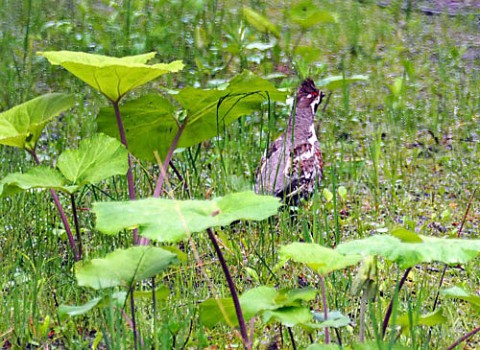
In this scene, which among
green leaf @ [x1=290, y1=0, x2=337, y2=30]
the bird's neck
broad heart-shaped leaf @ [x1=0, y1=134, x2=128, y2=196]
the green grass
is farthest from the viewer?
green leaf @ [x1=290, y1=0, x2=337, y2=30]

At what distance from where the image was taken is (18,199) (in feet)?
12.4

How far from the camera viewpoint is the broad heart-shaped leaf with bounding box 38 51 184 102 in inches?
99.8

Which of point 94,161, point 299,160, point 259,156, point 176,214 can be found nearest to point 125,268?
point 176,214

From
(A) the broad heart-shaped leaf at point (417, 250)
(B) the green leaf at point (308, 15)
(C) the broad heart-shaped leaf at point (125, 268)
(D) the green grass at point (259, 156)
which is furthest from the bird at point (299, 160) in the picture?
(A) the broad heart-shaped leaf at point (417, 250)

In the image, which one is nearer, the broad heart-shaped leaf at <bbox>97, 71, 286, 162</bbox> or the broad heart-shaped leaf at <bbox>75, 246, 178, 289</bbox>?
the broad heart-shaped leaf at <bbox>75, 246, 178, 289</bbox>

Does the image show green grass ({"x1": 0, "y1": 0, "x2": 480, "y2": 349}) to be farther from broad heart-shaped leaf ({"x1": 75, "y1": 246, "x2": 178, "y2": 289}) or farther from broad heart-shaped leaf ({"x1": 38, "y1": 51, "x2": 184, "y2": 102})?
broad heart-shaped leaf ({"x1": 38, "y1": 51, "x2": 184, "y2": 102})

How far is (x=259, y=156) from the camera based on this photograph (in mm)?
4727

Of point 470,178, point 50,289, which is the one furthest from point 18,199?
point 470,178

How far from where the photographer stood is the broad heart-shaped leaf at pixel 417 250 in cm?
176

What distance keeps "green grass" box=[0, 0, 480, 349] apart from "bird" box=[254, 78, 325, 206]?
11 centimetres

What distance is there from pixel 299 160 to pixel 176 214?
262 centimetres

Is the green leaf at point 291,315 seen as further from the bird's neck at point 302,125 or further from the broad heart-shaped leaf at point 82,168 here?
the bird's neck at point 302,125

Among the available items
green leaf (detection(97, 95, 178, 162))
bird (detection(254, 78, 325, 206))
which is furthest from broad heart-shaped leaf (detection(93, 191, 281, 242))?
bird (detection(254, 78, 325, 206))

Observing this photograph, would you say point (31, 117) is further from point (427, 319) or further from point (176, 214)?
point (427, 319)
